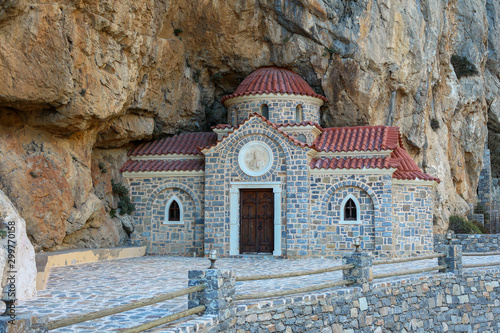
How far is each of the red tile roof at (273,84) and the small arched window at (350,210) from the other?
16.2ft

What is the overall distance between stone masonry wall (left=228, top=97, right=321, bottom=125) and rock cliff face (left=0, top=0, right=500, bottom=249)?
5.56ft

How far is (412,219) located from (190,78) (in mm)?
11162

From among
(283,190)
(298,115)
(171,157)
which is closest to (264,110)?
(298,115)

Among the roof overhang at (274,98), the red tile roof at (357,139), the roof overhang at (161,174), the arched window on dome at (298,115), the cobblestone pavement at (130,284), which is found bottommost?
the cobblestone pavement at (130,284)

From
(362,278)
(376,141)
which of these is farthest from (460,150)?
(362,278)

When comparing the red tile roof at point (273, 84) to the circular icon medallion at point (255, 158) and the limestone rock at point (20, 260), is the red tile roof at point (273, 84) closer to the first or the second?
the circular icon medallion at point (255, 158)

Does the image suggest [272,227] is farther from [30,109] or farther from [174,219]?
[30,109]

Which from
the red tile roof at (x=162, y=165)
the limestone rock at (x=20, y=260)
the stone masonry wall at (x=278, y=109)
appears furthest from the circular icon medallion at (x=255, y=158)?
the limestone rock at (x=20, y=260)

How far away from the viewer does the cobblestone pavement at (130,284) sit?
8983 millimetres

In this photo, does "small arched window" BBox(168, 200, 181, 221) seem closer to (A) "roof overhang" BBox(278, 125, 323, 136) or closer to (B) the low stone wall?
(A) "roof overhang" BBox(278, 125, 323, 136)

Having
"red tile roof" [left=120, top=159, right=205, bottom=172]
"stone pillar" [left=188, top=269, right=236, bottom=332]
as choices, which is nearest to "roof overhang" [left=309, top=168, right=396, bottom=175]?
"red tile roof" [left=120, top=159, right=205, bottom=172]

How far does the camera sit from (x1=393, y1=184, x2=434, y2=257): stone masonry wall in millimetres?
19500

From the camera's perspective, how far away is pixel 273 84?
71.2ft

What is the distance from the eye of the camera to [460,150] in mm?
30781
